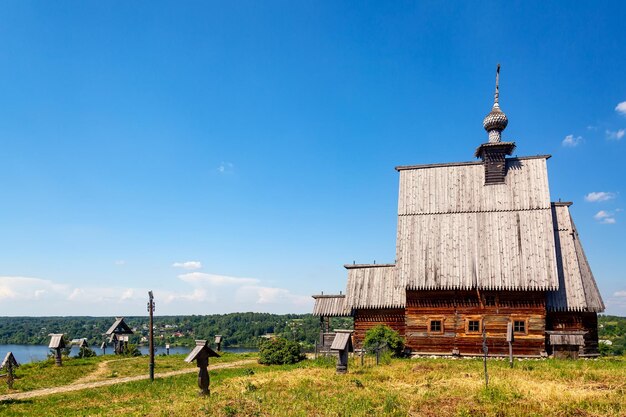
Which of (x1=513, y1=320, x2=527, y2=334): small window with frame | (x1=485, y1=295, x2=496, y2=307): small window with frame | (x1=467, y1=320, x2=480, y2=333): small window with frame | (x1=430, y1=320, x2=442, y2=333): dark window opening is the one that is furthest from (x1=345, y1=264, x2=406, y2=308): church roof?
(x1=513, y1=320, x2=527, y2=334): small window with frame

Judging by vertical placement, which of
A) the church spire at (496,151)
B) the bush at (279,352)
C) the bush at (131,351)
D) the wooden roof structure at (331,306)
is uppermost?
the church spire at (496,151)

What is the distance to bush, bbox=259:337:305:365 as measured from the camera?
28.6m

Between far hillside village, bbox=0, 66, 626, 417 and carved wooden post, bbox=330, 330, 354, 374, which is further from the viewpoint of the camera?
carved wooden post, bbox=330, 330, 354, 374

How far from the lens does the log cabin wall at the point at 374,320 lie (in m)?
30.6

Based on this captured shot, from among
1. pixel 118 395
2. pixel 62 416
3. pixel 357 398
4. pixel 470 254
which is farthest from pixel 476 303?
pixel 62 416

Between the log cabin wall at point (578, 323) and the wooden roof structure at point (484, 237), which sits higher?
the wooden roof structure at point (484, 237)

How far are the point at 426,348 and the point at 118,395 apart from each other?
1960 centimetres

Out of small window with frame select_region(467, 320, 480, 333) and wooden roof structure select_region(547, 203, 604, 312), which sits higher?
wooden roof structure select_region(547, 203, 604, 312)

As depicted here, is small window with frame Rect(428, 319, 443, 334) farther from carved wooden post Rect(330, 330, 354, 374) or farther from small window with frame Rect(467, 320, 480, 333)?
carved wooden post Rect(330, 330, 354, 374)

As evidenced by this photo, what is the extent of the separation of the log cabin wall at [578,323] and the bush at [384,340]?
9690 mm

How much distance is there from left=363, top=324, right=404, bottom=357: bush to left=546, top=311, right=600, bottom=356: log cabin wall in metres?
9.69

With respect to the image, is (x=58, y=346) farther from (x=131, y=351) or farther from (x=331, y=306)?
(x=331, y=306)

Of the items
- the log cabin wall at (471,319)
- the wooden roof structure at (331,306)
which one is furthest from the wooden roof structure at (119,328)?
the log cabin wall at (471,319)

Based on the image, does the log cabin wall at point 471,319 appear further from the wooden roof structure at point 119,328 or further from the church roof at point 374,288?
the wooden roof structure at point 119,328
